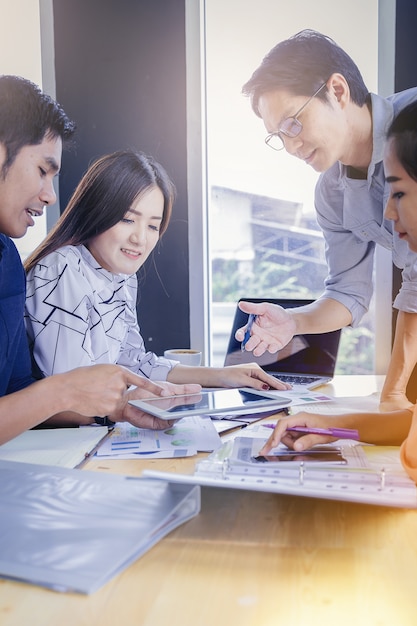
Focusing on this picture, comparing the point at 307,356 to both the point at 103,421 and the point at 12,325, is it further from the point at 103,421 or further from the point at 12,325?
the point at 12,325

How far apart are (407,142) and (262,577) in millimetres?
790

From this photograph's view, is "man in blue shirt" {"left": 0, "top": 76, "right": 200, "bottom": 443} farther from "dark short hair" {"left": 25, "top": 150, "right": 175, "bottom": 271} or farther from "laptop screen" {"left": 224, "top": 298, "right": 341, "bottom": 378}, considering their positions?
"laptop screen" {"left": 224, "top": 298, "right": 341, "bottom": 378}

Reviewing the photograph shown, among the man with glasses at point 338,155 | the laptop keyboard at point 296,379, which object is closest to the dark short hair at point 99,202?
the man with glasses at point 338,155

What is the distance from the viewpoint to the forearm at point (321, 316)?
1.74 meters

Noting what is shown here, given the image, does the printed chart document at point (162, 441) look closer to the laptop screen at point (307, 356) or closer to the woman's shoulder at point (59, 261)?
the woman's shoulder at point (59, 261)

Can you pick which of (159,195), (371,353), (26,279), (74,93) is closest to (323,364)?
(371,353)

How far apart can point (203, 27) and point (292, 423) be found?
1836 millimetres

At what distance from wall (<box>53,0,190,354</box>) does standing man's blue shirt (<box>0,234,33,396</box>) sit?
39.4 inches

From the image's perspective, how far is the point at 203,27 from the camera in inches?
90.8

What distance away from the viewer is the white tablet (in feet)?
3.54

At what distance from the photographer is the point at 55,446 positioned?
1.05 metres

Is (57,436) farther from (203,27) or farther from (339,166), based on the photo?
(203,27)

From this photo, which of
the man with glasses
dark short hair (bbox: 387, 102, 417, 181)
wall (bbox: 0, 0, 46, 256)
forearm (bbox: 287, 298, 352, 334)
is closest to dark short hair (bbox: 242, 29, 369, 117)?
the man with glasses

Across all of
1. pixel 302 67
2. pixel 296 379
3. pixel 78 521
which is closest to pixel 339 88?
pixel 302 67
